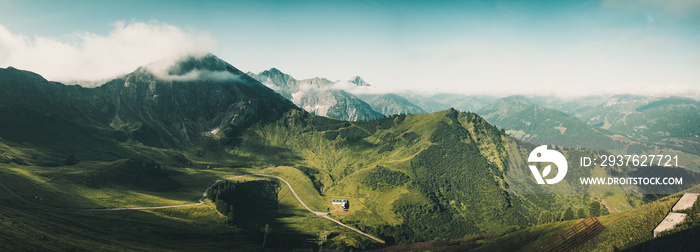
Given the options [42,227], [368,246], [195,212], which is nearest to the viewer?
[42,227]

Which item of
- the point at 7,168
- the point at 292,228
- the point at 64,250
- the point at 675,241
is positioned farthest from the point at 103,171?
the point at 675,241

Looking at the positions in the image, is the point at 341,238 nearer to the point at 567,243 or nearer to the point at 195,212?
the point at 195,212

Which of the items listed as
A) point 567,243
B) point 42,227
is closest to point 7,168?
point 42,227

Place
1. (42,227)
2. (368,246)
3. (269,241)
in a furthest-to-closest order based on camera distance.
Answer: (368,246)
(269,241)
(42,227)

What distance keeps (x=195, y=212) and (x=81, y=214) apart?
1864 inches

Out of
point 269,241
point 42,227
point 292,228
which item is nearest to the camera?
point 42,227

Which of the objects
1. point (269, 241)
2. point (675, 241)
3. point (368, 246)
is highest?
point (675, 241)

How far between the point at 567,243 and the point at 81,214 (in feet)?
502

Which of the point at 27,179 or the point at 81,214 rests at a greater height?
the point at 27,179

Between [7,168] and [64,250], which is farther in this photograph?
[7,168]

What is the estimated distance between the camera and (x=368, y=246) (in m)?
180

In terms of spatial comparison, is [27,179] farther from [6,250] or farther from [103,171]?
[6,250]

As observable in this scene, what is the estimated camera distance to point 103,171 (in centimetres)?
19038

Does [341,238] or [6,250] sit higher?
[6,250]
